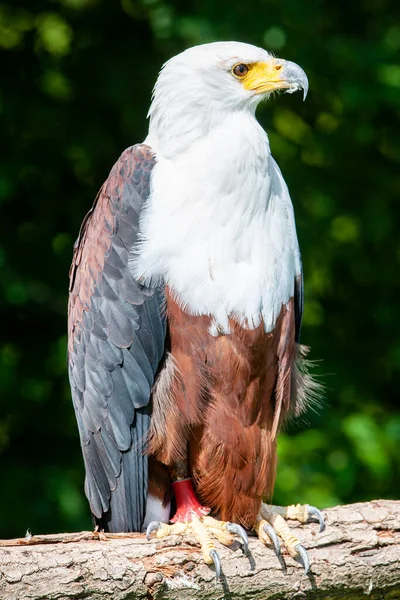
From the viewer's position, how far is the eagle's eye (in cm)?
430

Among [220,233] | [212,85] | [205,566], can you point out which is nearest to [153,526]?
[205,566]

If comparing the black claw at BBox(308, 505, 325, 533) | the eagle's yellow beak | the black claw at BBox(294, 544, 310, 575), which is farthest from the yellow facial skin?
the black claw at BBox(294, 544, 310, 575)

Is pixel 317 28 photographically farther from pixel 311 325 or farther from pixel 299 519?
pixel 299 519

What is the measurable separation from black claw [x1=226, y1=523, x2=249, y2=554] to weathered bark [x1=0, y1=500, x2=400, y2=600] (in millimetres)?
36

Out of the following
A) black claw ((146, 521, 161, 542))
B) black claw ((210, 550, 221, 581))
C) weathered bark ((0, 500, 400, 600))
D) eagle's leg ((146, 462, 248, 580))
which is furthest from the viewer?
black claw ((146, 521, 161, 542))

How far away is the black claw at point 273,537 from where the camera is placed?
4004mm

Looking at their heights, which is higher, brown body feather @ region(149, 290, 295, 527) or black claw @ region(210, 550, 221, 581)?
brown body feather @ region(149, 290, 295, 527)

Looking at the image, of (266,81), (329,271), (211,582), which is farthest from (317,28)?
(211,582)

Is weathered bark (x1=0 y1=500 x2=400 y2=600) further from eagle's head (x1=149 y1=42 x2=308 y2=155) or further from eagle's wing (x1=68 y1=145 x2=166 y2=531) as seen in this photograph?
eagle's head (x1=149 y1=42 x2=308 y2=155)

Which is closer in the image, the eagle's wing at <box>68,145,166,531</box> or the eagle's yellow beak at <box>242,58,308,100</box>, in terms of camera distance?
the eagle's wing at <box>68,145,166,531</box>

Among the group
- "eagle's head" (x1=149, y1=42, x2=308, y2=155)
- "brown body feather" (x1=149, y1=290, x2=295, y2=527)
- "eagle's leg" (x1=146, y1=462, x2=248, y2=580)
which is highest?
"eagle's head" (x1=149, y1=42, x2=308, y2=155)

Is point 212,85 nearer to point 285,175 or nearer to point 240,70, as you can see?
point 240,70

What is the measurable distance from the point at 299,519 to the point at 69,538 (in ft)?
3.73

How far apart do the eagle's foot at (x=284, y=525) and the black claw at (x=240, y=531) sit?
4.8 inches
